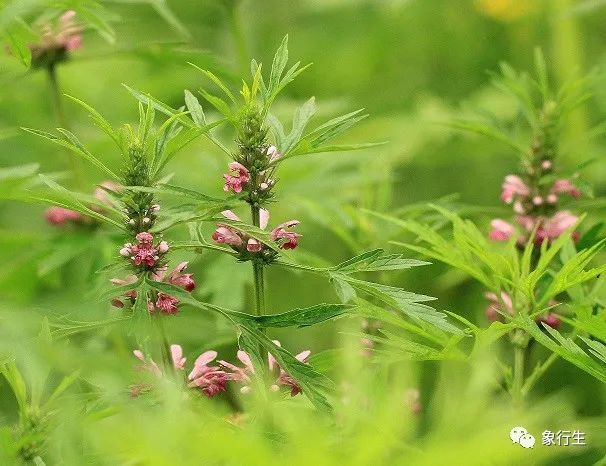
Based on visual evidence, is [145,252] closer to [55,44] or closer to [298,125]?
[298,125]

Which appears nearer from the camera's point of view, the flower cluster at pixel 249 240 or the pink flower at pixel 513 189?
the flower cluster at pixel 249 240

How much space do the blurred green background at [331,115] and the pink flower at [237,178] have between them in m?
0.17

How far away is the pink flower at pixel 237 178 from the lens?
883mm

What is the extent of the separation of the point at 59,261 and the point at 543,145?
0.66 metres

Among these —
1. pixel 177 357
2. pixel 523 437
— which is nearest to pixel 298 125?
pixel 177 357

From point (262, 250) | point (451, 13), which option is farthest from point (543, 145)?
point (451, 13)

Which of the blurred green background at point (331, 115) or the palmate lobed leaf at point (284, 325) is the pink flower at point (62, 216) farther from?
the palmate lobed leaf at point (284, 325)

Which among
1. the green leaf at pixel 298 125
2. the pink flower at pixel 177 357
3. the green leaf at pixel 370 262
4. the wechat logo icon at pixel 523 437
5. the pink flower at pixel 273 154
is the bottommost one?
the wechat logo icon at pixel 523 437

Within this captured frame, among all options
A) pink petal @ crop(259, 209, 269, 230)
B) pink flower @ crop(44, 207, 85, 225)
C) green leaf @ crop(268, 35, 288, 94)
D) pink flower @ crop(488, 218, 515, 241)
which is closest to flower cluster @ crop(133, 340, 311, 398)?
pink petal @ crop(259, 209, 269, 230)

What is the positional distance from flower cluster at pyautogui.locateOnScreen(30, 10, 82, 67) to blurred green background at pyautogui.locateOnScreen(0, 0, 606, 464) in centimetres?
3

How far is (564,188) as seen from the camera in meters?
1.19

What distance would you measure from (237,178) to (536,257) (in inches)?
18.3

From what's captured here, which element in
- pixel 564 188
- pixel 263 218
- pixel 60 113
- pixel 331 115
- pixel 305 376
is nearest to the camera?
pixel 305 376

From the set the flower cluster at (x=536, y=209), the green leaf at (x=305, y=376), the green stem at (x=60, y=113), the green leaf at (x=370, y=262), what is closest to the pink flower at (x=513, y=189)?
the flower cluster at (x=536, y=209)
